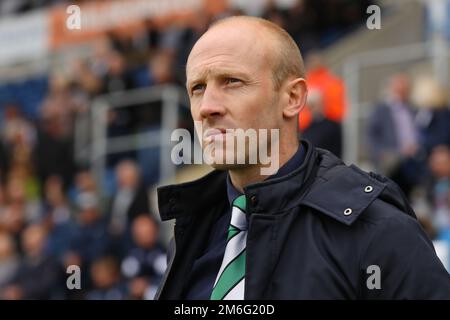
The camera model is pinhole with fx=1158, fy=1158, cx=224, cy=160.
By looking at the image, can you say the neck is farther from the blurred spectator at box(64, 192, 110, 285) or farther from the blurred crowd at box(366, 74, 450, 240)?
the blurred spectator at box(64, 192, 110, 285)

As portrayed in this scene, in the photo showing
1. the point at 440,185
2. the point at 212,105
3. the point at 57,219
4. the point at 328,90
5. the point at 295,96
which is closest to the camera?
the point at 212,105

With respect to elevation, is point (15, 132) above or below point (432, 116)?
below

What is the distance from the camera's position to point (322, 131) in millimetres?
7758

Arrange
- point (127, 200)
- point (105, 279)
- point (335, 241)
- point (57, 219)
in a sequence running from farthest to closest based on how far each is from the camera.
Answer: point (57, 219) → point (127, 200) → point (105, 279) → point (335, 241)

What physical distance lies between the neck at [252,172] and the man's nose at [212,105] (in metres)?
0.16

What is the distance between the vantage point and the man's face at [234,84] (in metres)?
2.73

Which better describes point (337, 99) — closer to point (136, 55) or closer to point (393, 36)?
point (393, 36)

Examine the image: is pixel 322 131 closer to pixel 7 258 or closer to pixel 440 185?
pixel 440 185

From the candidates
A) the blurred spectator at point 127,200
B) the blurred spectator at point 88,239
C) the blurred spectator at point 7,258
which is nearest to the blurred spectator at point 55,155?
the blurred spectator at point 7,258

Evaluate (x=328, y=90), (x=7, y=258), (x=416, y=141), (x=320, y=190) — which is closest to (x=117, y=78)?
(x=7, y=258)

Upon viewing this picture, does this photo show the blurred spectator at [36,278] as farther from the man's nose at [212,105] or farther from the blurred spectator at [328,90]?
the man's nose at [212,105]

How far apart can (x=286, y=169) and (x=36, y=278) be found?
7.68 meters

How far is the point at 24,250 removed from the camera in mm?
11664
